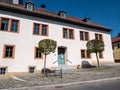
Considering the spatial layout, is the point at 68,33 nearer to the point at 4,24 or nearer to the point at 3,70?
the point at 4,24

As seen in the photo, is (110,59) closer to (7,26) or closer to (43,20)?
(43,20)

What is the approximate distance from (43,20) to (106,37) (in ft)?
45.4

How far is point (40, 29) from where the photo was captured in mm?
19016

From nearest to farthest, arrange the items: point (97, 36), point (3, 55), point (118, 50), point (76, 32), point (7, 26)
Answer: point (3, 55) → point (7, 26) → point (76, 32) → point (97, 36) → point (118, 50)

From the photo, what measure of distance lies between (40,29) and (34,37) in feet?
5.56

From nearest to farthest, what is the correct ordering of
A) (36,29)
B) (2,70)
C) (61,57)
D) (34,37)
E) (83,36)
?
(2,70) < (34,37) < (36,29) < (61,57) < (83,36)

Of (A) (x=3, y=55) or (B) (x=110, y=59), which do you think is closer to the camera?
(A) (x=3, y=55)

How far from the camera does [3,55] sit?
51.1ft

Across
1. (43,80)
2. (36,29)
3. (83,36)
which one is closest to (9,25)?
(36,29)

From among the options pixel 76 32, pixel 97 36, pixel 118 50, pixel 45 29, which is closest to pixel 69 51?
pixel 76 32

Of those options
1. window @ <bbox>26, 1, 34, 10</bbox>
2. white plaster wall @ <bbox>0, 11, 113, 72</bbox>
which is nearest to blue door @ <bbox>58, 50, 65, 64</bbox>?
white plaster wall @ <bbox>0, 11, 113, 72</bbox>

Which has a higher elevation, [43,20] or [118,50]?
[43,20]

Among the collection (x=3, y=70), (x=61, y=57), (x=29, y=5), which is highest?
(x=29, y=5)

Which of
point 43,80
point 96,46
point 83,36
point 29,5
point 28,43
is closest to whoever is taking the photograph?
point 43,80
